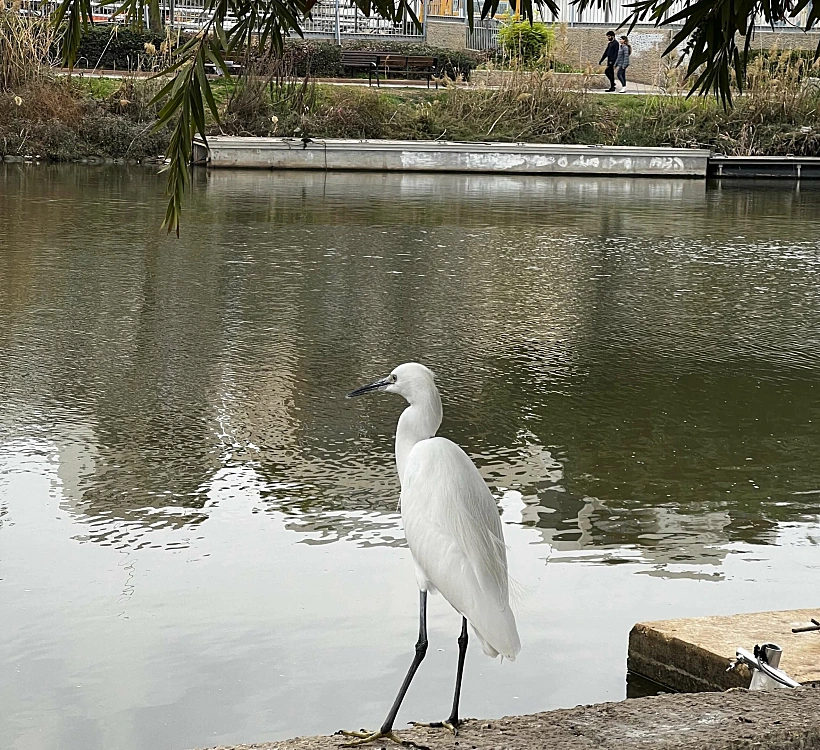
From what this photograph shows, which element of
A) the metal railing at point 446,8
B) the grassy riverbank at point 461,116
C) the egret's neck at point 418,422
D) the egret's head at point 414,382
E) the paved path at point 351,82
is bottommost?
the egret's neck at point 418,422

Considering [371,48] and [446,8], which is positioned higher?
[446,8]

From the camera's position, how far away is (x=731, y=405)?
7.49 meters

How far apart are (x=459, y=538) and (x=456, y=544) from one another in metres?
0.02

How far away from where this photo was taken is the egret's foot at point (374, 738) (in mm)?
3102

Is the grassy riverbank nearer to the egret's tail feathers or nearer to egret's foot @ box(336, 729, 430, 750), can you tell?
egret's foot @ box(336, 729, 430, 750)

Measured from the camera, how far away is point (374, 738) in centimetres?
319

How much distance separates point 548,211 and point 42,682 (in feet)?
44.0

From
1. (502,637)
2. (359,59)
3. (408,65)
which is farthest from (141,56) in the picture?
(502,637)

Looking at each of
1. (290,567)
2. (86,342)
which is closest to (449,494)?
(290,567)

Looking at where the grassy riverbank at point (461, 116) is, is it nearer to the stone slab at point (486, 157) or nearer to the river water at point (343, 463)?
the stone slab at point (486, 157)

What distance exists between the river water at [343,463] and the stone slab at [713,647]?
6.4 inches

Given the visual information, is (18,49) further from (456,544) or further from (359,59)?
(456,544)

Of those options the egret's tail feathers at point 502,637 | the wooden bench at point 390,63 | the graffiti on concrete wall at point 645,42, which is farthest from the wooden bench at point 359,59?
the egret's tail feathers at point 502,637

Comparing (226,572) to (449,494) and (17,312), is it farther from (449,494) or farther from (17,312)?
(17,312)
